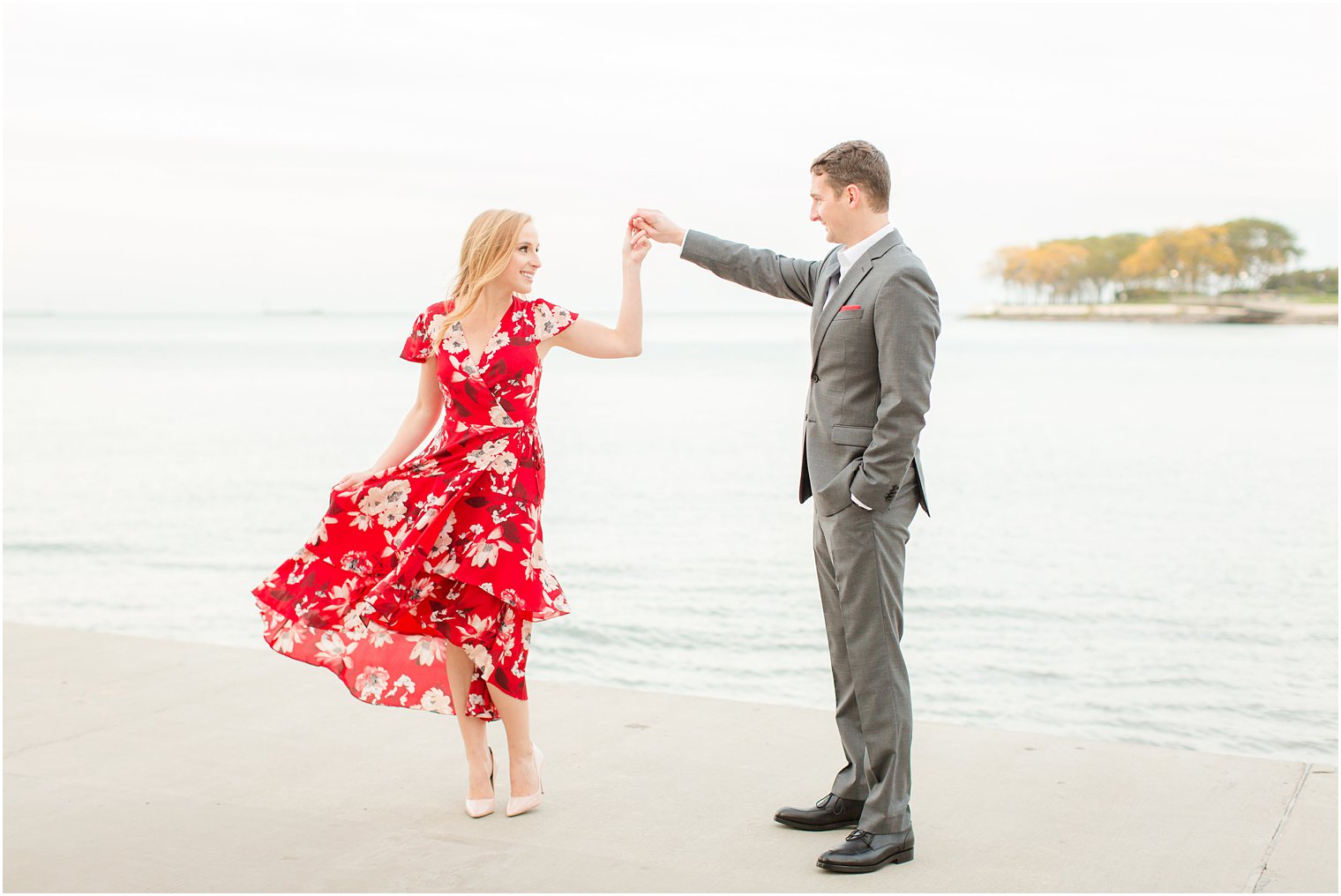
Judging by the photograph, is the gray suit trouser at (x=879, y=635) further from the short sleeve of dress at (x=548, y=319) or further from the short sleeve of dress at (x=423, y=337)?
the short sleeve of dress at (x=423, y=337)

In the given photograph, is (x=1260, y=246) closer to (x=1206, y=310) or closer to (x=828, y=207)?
(x=1206, y=310)

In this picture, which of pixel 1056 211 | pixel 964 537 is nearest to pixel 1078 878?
pixel 964 537

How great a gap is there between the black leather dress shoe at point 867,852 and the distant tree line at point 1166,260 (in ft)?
245

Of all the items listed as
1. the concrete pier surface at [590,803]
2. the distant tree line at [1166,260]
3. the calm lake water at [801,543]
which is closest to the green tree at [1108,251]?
the distant tree line at [1166,260]

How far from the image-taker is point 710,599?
11.3 m

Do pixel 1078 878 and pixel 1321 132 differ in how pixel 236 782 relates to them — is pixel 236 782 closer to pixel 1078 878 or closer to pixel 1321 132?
pixel 1078 878

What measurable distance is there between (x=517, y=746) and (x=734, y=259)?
146 centimetres

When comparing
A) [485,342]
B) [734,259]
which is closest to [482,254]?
[485,342]

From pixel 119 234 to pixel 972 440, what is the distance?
31.4m

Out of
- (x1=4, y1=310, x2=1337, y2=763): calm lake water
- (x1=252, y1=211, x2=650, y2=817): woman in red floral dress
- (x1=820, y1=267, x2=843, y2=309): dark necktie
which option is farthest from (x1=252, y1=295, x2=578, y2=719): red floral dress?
(x1=4, y1=310, x2=1337, y2=763): calm lake water

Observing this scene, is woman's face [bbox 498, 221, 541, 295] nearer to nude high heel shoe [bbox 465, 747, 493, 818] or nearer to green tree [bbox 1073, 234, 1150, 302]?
nude high heel shoe [bbox 465, 747, 493, 818]

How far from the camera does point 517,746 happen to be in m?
3.54

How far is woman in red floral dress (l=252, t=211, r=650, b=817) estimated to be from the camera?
3.46 m

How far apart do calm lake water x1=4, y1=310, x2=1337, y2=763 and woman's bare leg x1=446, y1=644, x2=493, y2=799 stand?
15.2 ft
